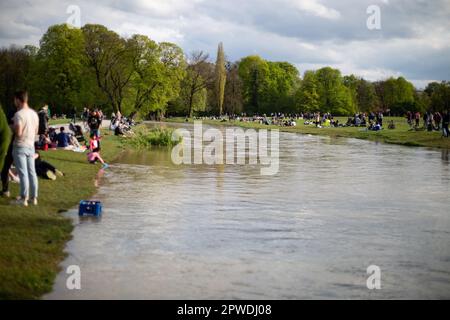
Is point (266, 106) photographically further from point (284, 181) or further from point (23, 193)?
point (23, 193)

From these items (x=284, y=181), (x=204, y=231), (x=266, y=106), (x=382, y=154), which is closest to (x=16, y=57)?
(x=266, y=106)

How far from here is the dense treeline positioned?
7412 centimetres

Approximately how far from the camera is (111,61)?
242ft

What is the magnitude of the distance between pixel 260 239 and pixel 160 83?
224ft

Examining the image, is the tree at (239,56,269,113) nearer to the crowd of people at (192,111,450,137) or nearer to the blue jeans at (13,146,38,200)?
the crowd of people at (192,111,450,137)

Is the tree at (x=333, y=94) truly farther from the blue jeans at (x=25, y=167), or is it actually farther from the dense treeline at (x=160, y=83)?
the blue jeans at (x=25, y=167)

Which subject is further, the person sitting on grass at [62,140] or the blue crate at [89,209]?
the person sitting on grass at [62,140]

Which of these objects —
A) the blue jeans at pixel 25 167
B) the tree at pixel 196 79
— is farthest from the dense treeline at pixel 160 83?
the blue jeans at pixel 25 167

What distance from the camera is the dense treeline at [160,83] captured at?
243ft

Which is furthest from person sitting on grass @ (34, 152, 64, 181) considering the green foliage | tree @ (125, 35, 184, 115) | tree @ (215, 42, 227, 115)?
tree @ (215, 42, 227, 115)

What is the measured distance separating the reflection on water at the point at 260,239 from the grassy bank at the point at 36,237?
0.89 feet

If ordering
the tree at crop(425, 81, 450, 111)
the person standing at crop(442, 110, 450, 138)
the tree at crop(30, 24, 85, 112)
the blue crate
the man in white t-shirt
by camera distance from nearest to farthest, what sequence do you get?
the man in white t-shirt
the blue crate
the person standing at crop(442, 110, 450, 138)
the tree at crop(30, 24, 85, 112)
the tree at crop(425, 81, 450, 111)

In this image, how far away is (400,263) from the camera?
28.8 ft

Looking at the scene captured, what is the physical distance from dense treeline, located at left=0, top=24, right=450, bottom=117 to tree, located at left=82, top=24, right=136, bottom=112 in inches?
5.5
